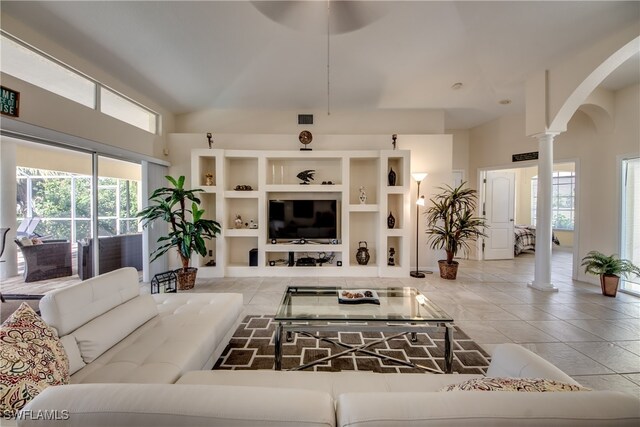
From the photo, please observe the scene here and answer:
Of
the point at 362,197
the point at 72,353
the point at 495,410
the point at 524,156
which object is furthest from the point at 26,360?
the point at 524,156

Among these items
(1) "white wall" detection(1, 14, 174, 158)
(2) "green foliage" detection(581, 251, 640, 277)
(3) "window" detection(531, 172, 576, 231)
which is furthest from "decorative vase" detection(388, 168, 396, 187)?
(3) "window" detection(531, 172, 576, 231)

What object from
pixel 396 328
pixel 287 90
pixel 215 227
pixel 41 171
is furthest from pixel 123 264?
pixel 396 328

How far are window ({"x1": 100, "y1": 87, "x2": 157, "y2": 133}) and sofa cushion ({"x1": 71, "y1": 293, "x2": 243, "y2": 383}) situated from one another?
2986mm

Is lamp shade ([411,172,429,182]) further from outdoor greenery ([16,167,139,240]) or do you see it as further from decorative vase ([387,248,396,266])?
outdoor greenery ([16,167,139,240])

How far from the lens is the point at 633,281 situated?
404 centimetres

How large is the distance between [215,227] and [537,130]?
5.25m

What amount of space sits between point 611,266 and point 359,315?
4242 mm

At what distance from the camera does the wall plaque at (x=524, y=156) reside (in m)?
5.27

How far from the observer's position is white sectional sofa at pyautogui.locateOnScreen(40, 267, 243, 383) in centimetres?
149

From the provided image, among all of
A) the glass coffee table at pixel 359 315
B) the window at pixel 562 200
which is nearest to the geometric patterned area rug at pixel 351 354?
the glass coffee table at pixel 359 315

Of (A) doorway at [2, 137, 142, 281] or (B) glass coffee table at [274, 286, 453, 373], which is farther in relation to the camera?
(A) doorway at [2, 137, 142, 281]

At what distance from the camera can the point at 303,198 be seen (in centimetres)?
518

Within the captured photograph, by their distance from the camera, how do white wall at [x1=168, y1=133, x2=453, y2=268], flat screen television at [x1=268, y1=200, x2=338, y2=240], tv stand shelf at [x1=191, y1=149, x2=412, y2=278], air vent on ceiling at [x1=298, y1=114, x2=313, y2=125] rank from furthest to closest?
air vent on ceiling at [x1=298, y1=114, x2=313, y2=125] → white wall at [x1=168, y1=133, x2=453, y2=268] → flat screen television at [x1=268, y1=200, x2=338, y2=240] → tv stand shelf at [x1=191, y1=149, x2=412, y2=278]

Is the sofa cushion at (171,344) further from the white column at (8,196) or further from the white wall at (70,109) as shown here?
the white wall at (70,109)
